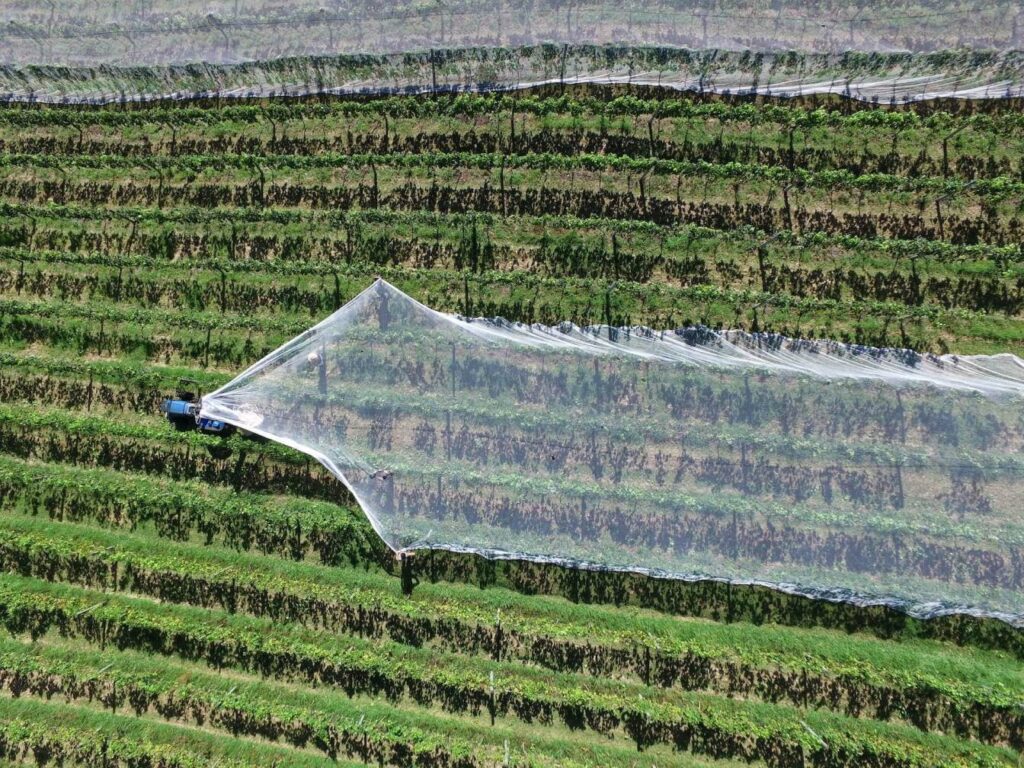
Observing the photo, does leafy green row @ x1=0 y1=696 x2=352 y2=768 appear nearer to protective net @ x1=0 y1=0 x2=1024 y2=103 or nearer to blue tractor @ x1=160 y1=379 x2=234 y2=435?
blue tractor @ x1=160 y1=379 x2=234 y2=435

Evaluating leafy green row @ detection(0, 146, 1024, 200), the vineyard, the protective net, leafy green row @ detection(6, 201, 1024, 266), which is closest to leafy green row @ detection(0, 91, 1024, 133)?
the vineyard

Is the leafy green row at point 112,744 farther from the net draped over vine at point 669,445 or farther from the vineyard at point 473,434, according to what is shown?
the net draped over vine at point 669,445

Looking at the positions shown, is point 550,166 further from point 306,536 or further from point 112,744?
point 112,744

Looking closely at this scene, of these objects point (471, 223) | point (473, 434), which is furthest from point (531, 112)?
point (473, 434)

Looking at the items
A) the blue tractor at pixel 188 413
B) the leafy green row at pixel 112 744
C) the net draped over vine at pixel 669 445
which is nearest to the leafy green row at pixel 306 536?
the blue tractor at pixel 188 413

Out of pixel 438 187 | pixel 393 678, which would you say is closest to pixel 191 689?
pixel 393 678

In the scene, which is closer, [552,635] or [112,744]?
[552,635]

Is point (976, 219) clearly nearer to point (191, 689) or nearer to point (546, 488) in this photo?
point (546, 488)
